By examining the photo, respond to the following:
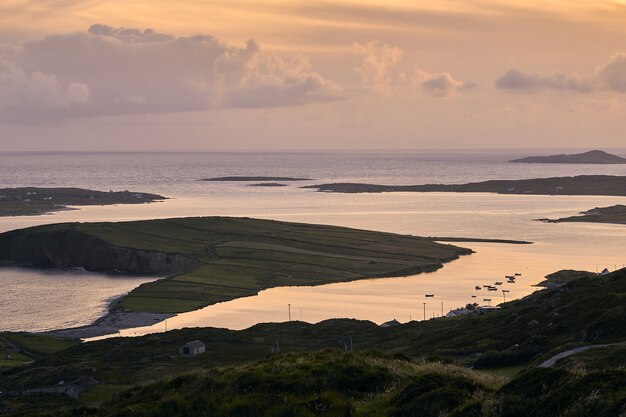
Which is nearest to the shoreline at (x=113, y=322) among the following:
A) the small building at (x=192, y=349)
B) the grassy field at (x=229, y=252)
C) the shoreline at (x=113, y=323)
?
the shoreline at (x=113, y=323)

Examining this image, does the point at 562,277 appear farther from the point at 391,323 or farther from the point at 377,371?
the point at 377,371

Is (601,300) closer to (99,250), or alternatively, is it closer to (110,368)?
(110,368)

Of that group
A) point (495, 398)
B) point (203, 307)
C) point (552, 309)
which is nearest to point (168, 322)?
point (203, 307)

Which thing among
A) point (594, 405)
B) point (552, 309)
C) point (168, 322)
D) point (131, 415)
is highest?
point (594, 405)

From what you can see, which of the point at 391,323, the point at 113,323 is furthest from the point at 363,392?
the point at 113,323

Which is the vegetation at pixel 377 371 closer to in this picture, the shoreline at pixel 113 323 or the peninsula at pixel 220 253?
the shoreline at pixel 113 323
